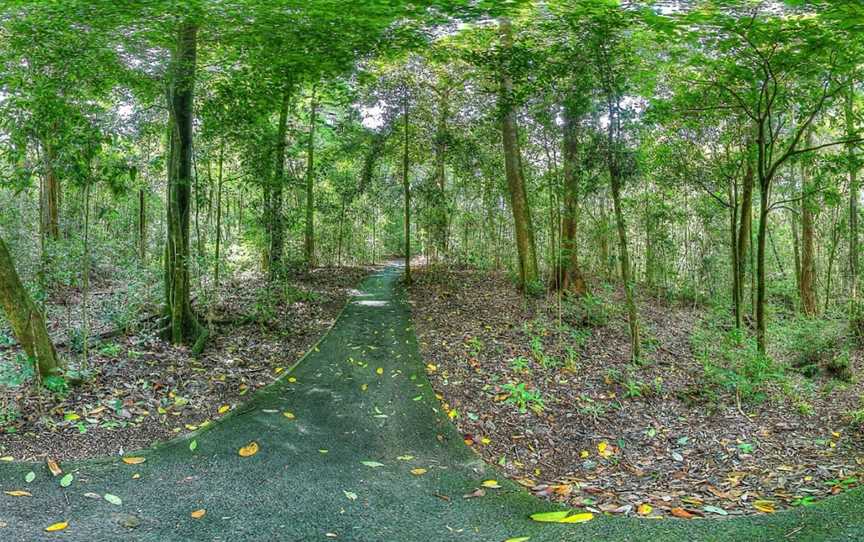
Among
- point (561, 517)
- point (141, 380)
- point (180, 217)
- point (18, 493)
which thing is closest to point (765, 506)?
Answer: point (561, 517)

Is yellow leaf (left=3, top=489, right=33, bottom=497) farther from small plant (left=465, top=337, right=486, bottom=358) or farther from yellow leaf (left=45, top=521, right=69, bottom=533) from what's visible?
small plant (left=465, top=337, right=486, bottom=358)

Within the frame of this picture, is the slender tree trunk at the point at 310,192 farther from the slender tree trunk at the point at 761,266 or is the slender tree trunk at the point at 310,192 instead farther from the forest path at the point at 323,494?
the slender tree trunk at the point at 761,266

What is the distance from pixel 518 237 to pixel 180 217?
651 cm

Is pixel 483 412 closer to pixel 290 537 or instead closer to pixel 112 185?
pixel 290 537

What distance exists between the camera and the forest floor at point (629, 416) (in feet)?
12.8

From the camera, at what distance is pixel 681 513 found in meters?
3.31

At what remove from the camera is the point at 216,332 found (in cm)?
732

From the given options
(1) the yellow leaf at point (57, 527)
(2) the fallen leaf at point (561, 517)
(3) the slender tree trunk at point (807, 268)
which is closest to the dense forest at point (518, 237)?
(3) the slender tree trunk at point (807, 268)

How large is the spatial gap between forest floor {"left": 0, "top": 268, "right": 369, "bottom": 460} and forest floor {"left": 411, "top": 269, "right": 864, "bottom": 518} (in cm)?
233

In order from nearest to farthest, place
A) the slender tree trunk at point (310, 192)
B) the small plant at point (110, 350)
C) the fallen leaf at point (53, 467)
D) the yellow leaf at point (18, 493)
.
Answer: the yellow leaf at point (18, 493) → the fallen leaf at point (53, 467) → the small plant at point (110, 350) → the slender tree trunk at point (310, 192)

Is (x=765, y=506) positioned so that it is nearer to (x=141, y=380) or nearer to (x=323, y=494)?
(x=323, y=494)

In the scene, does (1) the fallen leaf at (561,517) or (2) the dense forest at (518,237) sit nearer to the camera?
(1) the fallen leaf at (561,517)

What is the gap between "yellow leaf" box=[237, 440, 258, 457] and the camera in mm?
4172

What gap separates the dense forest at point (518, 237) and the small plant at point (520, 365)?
3 centimetres
